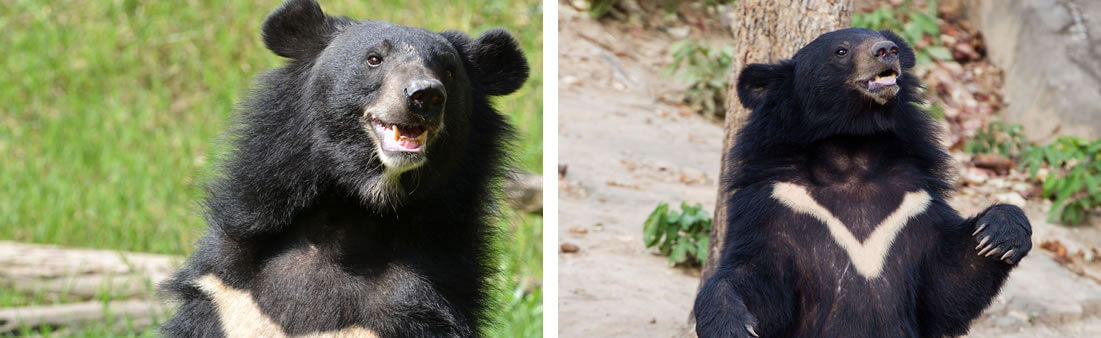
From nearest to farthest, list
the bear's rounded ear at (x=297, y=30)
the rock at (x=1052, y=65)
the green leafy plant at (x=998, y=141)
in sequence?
the bear's rounded ear at (x=297, y=30) < the green leafy plant at (x=998, y=141) < the rock at (x=1052, y=65)

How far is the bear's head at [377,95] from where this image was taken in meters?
3.15

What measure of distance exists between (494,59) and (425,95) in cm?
62

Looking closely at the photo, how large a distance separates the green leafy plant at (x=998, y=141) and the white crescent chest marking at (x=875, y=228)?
5.47m

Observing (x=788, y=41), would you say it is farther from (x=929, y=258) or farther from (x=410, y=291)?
(x=410, y=291)

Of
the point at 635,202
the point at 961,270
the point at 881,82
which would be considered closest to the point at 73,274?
the point at 635,202

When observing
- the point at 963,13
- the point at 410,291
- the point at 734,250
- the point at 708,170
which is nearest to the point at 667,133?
the point at 708,170

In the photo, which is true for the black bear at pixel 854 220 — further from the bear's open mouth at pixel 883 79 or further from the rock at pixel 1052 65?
the rock at pixel 1052 65

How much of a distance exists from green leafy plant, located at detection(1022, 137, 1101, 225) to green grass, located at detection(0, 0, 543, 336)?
3416 mm

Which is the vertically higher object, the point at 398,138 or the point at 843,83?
the point at 398,138

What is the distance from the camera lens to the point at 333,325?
10.8 feet

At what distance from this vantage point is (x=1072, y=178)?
7879 millimetres

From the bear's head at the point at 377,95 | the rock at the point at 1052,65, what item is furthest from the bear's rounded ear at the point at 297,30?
the rock at the point at 1052,65

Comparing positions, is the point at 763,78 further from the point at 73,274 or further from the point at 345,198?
the point at 73,274

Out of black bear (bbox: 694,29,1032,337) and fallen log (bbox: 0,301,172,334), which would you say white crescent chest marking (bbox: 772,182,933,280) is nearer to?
black bear (bbox: 694,29,1032,337)
